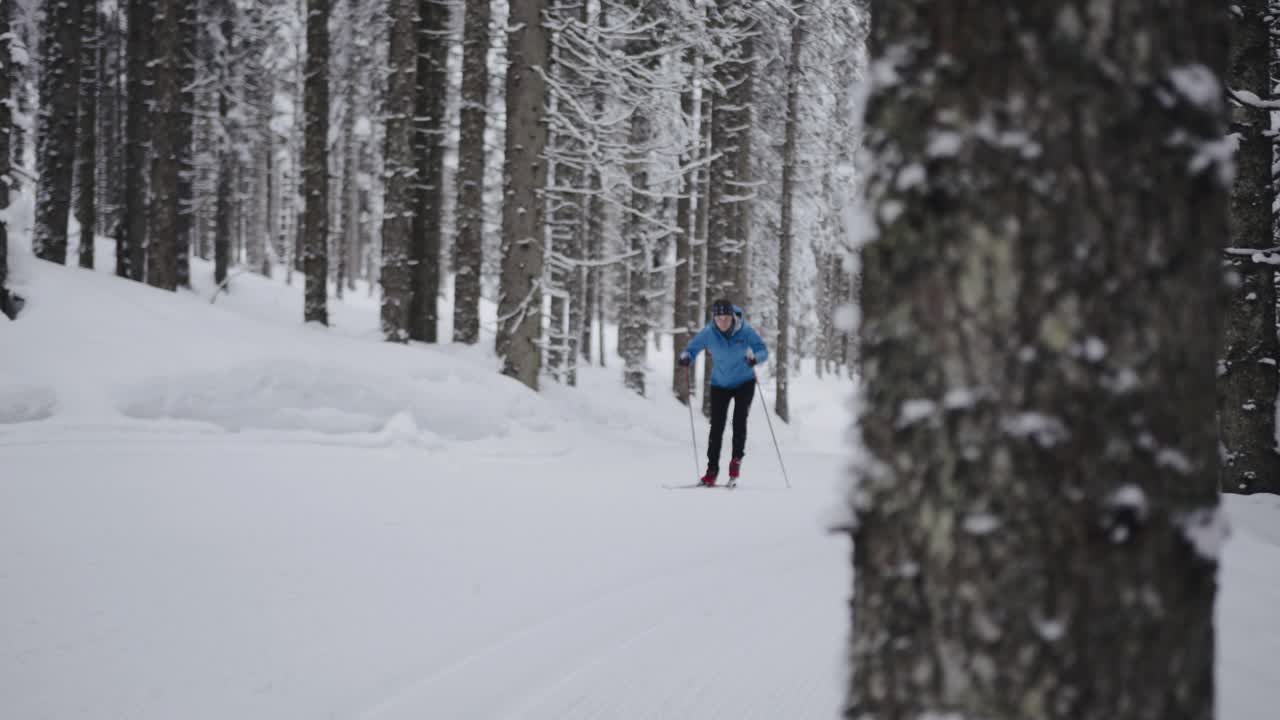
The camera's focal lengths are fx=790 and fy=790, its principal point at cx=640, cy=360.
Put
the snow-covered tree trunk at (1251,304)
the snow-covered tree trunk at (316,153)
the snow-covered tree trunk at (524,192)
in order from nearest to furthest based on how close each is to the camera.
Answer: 1. the snow-covered tree trunk at (1251,304)
2. the snow-covered tree trunk at (524,192)
3. the snow-covered tree trunk at (316,153)

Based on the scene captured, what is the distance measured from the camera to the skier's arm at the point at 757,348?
331 inches

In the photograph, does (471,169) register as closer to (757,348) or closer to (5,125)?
(5,125)

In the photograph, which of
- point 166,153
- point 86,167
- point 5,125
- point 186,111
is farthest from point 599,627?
point 86,167

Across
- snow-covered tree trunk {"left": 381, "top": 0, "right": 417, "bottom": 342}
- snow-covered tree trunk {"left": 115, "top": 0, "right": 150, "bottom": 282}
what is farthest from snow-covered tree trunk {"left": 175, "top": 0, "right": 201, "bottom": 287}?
snow-covered tree trunk {"left": 381, "top": 0, "right": 417, "bottom": 342}

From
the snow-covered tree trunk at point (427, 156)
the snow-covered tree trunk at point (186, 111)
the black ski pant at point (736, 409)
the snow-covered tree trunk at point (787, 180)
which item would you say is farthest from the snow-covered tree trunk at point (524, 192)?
the snow-covered tree trunk at point (186, 111)

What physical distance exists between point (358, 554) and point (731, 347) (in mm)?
5157

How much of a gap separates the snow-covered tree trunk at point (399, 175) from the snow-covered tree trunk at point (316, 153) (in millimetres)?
1550

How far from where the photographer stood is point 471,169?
42.9 feet

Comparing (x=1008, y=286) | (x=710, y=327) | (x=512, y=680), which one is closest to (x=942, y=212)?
(x=1008, y=286)

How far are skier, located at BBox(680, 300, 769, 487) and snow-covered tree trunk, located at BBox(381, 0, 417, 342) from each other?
6421 mm

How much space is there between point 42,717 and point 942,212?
3118 mm

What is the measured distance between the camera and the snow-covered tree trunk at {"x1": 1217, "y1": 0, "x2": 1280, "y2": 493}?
7.45 meters

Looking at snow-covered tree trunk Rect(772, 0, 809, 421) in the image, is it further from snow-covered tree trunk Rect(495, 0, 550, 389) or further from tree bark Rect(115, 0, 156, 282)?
tree bark Rect(115, 0, 156, 282)

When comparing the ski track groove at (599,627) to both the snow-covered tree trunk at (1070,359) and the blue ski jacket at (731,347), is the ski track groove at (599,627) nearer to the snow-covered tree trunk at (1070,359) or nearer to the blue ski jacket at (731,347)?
the snow-covered tree trunk at (1070,359)
